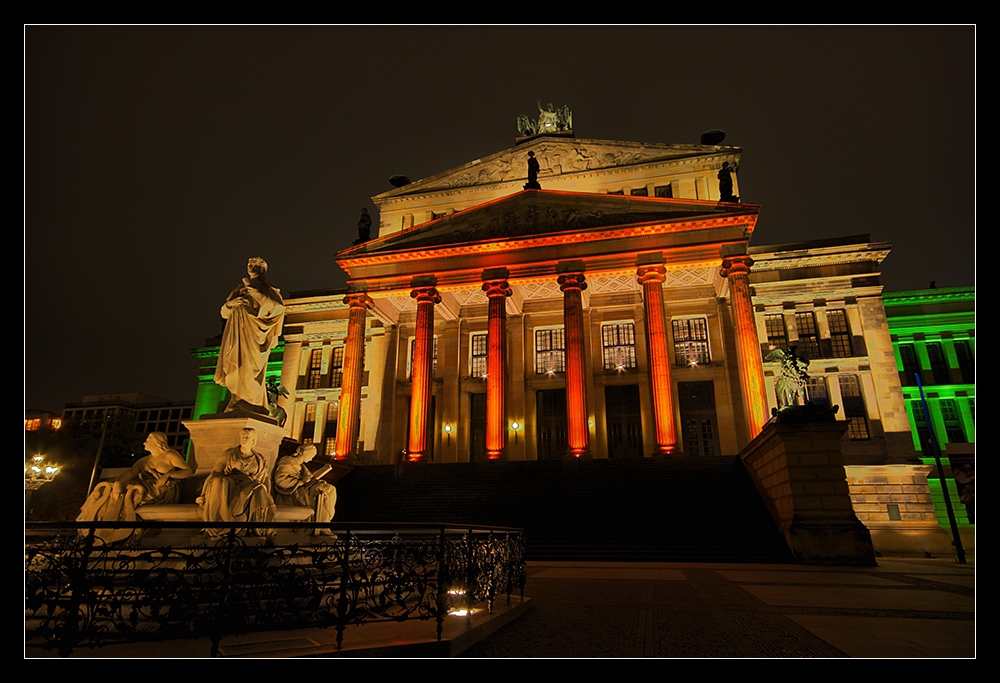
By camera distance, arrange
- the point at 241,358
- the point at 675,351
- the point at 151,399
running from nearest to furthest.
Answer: the point at 241,358, the point at 675,351, the point at 151,399

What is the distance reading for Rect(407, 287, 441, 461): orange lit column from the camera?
2808cm

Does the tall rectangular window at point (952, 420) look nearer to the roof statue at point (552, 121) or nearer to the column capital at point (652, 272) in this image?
the column capital at point (652, 272)

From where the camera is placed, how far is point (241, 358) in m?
8.33

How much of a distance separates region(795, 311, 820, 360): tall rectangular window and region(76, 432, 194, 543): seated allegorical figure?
31.0 metres

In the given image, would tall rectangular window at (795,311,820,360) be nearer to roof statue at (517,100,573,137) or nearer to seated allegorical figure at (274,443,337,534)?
roof statue at (517,100,573,137)

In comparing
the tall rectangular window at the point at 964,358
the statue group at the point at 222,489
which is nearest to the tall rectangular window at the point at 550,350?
the tall rectangular window at the point at 964,358

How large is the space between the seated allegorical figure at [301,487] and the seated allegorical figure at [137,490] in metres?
1.11

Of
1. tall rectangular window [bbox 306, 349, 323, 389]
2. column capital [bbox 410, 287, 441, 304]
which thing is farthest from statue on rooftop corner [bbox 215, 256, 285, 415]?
tall rectangular window [bbox 306, 349, 323, 389]

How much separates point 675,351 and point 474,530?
28.4 meters

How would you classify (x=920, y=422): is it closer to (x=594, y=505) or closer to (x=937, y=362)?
(x=937, y=362)

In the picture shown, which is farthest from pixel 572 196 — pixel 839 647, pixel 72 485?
pixel 72 485

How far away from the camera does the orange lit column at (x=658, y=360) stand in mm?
25922

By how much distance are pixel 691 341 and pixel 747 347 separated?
6.75 m
